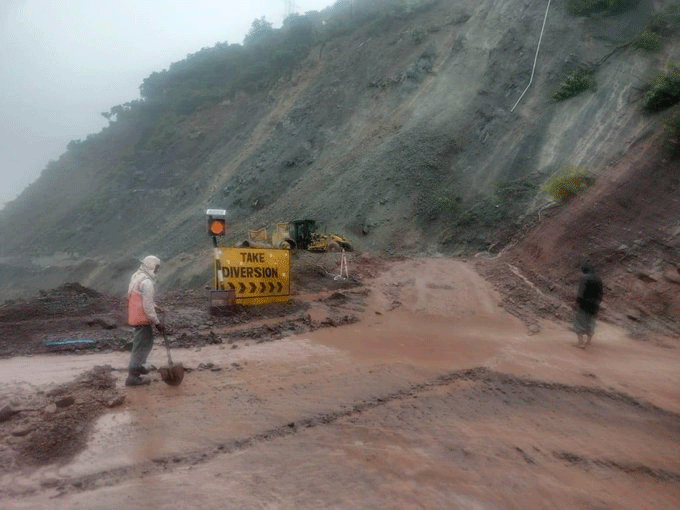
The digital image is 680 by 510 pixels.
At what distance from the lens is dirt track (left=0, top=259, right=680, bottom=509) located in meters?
4.03

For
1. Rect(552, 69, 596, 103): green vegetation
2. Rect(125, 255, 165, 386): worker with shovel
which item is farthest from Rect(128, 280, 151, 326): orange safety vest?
Rect(552, 69, 596, 103): green vegetation

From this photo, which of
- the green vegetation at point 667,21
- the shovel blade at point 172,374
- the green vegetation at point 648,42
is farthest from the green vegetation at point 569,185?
the shovel blade at point 172,374

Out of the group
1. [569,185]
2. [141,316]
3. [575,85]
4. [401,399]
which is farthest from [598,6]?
[141,316]

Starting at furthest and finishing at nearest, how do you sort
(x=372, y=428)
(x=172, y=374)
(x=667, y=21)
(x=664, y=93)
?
(x=667, y=21) → (x=664, y=93) → (x=172, y=374) → (x=372, y=428)

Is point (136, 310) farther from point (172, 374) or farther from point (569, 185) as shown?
point (569, 185)

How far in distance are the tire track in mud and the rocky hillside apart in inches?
447

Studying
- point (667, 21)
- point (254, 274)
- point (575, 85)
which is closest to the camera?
point (254, 274)

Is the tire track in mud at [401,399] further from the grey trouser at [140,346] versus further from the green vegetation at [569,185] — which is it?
the green vegetation at [569,185]

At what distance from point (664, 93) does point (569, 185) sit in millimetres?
4630

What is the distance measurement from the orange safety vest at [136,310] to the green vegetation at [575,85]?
65.9 ft

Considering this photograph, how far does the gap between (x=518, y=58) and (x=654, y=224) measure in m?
15.4

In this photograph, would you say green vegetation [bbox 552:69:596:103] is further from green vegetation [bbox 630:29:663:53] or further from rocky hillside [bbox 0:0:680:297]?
green vegetation [bbox 630:29:663:53]

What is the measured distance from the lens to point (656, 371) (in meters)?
7.52

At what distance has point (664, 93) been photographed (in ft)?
55.4
